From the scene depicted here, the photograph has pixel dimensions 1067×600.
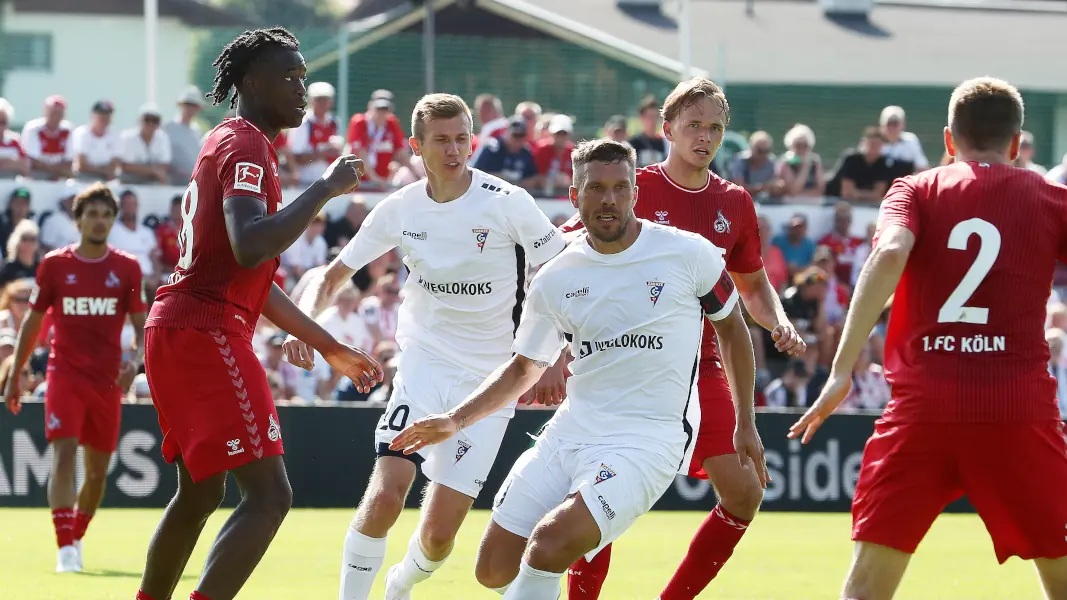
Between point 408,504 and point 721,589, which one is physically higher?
point 721,589

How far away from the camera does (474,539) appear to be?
1326 cm

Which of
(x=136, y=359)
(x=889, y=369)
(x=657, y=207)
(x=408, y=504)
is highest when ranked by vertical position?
(x=657, y=207)

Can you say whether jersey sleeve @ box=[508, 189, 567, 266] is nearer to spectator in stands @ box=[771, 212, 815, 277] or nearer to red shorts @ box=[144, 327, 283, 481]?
red shorts @ box=[144, 327, 283, 481]

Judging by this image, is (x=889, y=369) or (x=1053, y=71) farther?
(x=1053, y=71)

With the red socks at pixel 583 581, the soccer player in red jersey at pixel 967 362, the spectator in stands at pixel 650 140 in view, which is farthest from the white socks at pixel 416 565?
the spectator in stands at pixel 650 140

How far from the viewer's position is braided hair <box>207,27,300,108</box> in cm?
664

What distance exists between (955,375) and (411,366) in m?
3.11

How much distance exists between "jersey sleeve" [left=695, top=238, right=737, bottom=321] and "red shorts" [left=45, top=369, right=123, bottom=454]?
20.0ft

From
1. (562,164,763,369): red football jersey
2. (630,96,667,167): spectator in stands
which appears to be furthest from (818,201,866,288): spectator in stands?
(562,164,763,369): red football jersey

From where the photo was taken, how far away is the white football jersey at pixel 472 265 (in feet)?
26.3

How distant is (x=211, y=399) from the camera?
629cm

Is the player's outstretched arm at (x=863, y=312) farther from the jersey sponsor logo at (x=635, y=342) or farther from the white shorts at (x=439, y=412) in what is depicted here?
the white shorts at (x=439, y=412)

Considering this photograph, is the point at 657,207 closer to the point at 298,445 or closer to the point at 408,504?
the point at 298,445

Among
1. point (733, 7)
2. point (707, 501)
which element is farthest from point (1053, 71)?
point (707, 501)
